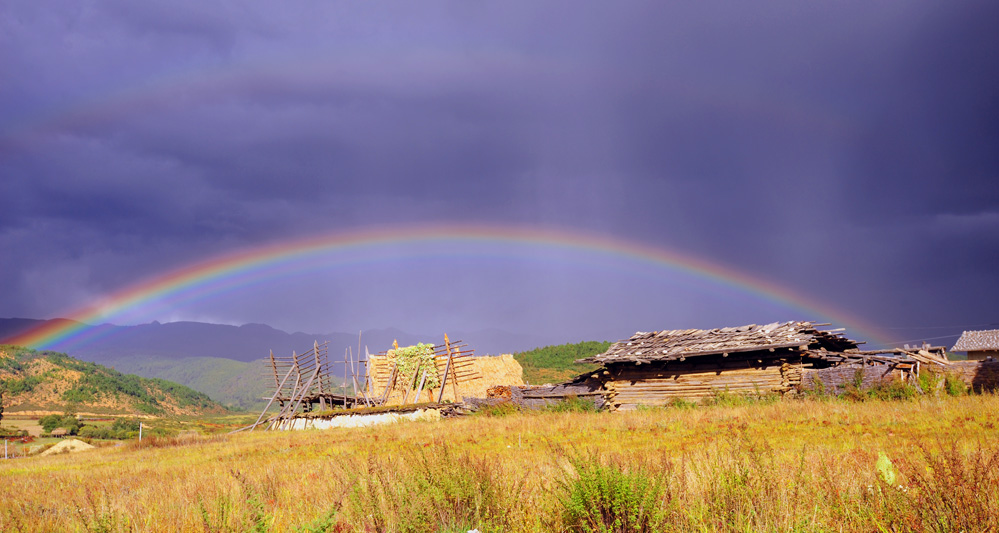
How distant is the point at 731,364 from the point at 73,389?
9202 centimetres

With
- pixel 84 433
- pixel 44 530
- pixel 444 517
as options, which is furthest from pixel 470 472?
pixel 84 433

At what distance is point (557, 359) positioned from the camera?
2921 inches

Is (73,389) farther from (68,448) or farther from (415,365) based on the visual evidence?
(415,365)

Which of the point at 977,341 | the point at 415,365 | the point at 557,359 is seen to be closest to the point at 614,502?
the point at 415,365

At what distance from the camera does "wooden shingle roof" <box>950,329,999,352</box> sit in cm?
4836

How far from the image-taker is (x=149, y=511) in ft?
21.3

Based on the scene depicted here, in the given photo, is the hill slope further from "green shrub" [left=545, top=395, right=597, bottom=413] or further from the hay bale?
"green shrub" [left=545, top=395, right=597, bottom=413]

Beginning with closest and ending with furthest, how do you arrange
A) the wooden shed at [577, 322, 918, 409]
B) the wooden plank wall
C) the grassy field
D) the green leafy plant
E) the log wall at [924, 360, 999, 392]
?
the grassy field → the log wall at [924, 360, 999, 392] → the wooden shed at [577, 322, 918, 409] → the wooden plank wall → the green leafy plant

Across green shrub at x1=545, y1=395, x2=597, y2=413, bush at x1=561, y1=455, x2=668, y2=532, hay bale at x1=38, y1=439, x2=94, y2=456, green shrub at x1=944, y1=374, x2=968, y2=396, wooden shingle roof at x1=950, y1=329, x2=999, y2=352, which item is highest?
wooden shingle roof at x1=950, y1=329, x2=999, y2=352

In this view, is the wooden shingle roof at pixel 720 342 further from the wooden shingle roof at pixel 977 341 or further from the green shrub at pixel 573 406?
the wooden shingle roof at pixel 977 341

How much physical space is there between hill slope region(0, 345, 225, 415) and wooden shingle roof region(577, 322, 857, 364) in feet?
225

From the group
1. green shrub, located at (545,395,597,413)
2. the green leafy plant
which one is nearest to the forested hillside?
the green leafy plant

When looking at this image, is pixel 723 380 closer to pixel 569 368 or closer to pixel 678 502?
pixel 678 502

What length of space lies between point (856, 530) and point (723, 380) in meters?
19.0
